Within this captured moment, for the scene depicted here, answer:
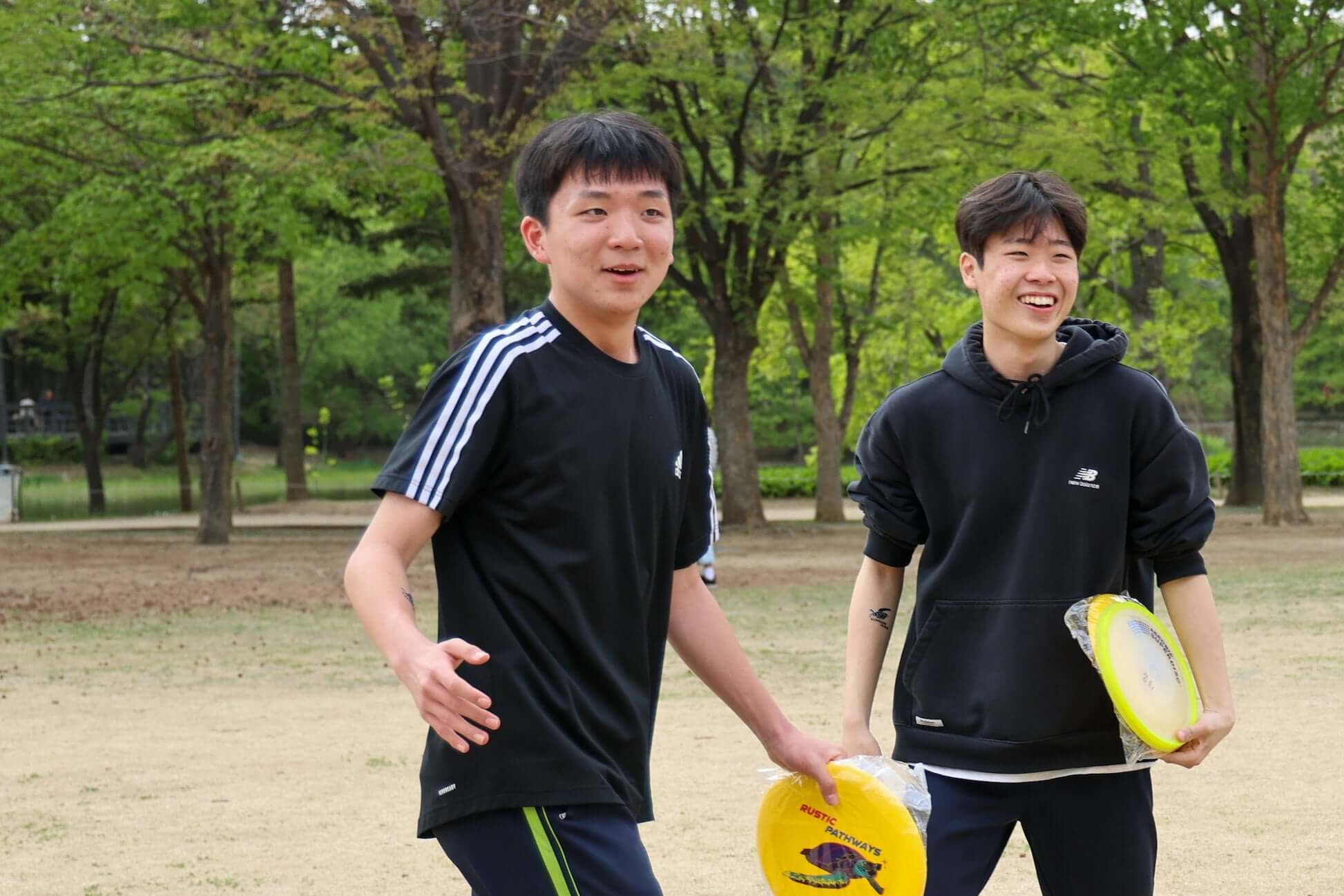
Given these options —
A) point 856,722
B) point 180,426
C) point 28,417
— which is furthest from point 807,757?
point 28,417

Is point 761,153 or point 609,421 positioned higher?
point 761,153

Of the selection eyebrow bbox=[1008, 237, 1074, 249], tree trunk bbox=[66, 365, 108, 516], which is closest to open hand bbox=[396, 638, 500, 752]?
eyebrow bbox=[1008, 237, 1074, 249]

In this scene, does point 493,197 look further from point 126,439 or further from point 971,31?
point 126,439

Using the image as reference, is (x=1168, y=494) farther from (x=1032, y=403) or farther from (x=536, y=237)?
(x=536, y=237)

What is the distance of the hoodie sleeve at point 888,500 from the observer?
139 inches

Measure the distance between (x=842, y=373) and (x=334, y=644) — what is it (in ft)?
100

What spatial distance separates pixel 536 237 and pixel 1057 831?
61.4 inches

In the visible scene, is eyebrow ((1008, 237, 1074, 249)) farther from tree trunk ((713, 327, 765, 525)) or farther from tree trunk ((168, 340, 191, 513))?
tree trunk ((168, 340, 191, 513))

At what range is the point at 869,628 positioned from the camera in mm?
3604

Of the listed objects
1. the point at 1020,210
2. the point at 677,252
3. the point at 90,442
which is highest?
the point at 677,252

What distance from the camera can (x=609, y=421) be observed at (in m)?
2.80

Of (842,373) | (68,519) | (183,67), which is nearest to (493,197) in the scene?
(183,67)

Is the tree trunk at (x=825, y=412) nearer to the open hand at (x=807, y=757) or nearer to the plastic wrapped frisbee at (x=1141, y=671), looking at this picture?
the plastic wrapped frisbee at (x=1141, y=671)

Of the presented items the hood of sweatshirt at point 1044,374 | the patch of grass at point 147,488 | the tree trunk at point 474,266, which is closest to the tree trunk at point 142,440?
the patch of grass at point 147,488
